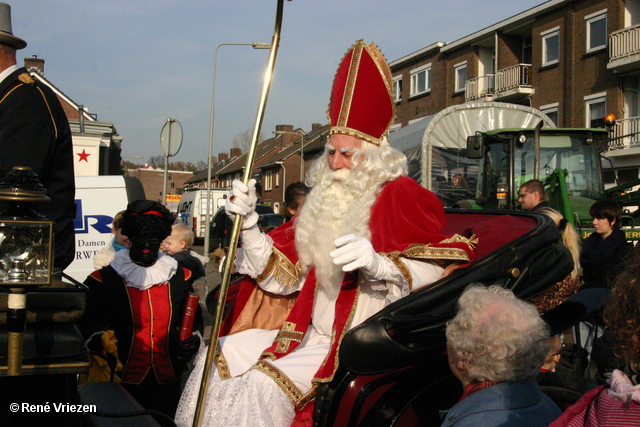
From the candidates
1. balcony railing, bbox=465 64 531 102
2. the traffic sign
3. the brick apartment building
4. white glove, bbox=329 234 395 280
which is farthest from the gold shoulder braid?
balcony railing, bbox=465 64 531 102

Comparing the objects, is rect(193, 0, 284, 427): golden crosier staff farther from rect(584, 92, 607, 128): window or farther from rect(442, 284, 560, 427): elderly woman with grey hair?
rect(584, 92, 607, 128): window

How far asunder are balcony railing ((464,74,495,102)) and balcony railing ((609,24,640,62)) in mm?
5372

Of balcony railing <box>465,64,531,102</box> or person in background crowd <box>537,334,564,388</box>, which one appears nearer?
person in background crowd <box>537,334,564,388</box>

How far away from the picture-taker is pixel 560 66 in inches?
852

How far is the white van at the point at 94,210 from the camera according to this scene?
6867 millimetres

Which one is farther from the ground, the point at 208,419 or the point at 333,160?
the point at 333,160

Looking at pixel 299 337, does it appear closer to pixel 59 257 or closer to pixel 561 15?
pixel 59 257

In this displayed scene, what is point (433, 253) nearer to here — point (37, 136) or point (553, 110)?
point (37, 136)

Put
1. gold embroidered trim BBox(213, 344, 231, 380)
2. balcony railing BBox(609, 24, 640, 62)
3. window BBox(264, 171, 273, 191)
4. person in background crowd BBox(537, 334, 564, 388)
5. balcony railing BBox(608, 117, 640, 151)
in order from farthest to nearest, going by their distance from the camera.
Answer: window BBox(264, 171, 273, 191) → balcony railing BBox(608, 117, 640, 151) → balcony railing BBox(609, 24, 640, 62) → person in background crowd BBox(537, 334, 564, 388) → gold embroidered trim BBox(213, 344, 231, 380)

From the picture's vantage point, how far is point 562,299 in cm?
303

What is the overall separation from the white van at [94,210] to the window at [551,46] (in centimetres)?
1897

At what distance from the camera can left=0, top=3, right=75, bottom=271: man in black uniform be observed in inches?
78.7

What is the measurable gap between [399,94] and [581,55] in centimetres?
1013

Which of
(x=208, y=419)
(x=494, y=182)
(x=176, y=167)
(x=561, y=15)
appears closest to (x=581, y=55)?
(x=561, y=15)
